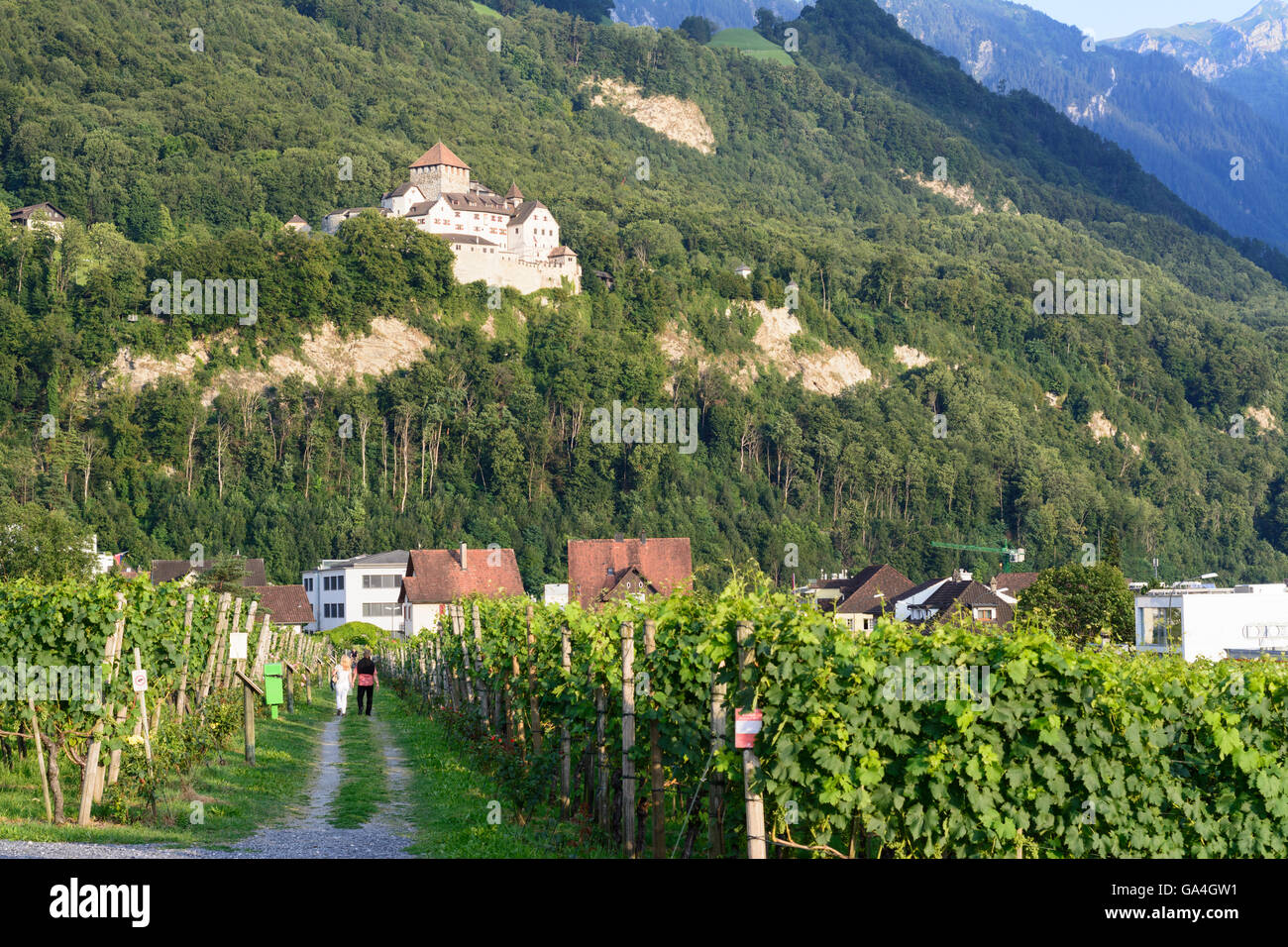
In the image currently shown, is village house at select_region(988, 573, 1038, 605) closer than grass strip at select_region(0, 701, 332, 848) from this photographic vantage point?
No

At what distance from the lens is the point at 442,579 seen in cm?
9888

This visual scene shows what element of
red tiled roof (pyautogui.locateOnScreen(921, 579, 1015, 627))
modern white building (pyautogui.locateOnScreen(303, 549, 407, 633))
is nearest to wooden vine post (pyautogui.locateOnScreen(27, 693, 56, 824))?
red tiled roof (pyautogui.locateOnScreen(921, 579, 1015, 627))

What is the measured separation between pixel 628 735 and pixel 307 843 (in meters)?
3.70

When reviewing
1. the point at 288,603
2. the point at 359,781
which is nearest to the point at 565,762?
the point at 359,781

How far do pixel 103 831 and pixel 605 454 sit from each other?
14355cm

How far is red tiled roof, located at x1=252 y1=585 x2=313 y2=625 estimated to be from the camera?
10450 centimetres

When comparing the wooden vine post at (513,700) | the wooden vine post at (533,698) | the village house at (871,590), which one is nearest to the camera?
the wooden vine post at (533,698)

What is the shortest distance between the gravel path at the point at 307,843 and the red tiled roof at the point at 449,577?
76265 millimetres

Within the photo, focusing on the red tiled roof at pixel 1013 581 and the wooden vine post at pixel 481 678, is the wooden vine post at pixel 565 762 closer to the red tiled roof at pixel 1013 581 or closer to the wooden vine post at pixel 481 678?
the wooden vine post at pixel 481 678

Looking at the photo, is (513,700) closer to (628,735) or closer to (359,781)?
(359,781)

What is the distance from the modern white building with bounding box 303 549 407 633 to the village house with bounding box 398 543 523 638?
13.1m

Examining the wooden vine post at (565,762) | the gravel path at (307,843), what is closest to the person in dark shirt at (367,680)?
the gravel path at (307,843)

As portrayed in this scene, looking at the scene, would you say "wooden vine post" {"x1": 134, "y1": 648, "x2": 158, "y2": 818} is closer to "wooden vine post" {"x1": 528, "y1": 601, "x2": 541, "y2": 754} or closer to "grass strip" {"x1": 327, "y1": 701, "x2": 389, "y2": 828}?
"grass strip" {"x1": 327, "y1": 701, "x2": 389, "y2": 828}

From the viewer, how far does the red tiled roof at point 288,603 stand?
104500 millimetres
